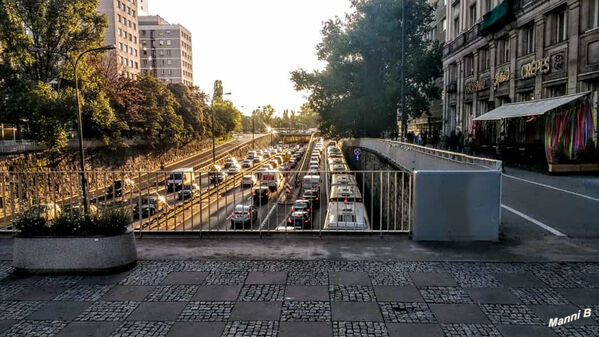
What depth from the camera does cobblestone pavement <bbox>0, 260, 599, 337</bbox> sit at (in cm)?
429

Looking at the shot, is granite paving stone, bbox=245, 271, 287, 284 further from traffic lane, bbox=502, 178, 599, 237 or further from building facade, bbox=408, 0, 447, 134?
building facade, bbox=408, 0, 447, 134

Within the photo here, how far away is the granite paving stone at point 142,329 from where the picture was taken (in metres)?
4.18

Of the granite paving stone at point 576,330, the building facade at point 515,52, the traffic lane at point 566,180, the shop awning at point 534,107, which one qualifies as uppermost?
the building facade at point 515,52

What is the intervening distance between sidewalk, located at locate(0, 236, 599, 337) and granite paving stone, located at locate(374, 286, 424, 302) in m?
0.01

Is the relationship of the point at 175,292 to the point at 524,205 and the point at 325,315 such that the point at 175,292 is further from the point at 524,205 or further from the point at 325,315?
the point at 524,205

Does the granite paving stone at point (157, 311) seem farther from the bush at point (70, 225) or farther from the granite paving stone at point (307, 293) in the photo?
the bush at point (70, 225)

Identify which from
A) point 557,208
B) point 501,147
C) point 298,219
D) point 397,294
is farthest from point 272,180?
point 501,147

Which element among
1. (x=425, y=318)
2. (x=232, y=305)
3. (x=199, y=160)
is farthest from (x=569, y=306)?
(x=199, y=160)

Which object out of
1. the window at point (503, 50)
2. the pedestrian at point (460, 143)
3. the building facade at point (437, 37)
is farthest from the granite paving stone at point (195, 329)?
the building facade at point (437, 37)

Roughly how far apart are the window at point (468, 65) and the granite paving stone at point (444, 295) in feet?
107

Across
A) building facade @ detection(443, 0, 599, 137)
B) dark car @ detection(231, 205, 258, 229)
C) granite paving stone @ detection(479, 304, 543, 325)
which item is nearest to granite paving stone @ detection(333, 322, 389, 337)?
granite paving stone @ detection(479, 304, 543, 325)

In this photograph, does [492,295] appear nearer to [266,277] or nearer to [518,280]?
[518,280]

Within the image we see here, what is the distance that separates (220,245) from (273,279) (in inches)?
75.7

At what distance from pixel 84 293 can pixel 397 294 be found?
3.89m
